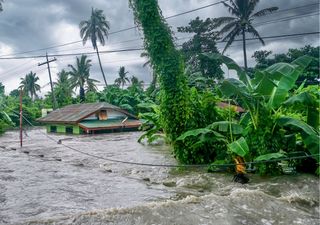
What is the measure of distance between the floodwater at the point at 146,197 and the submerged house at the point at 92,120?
658 inches

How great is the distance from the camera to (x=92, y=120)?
3117cm

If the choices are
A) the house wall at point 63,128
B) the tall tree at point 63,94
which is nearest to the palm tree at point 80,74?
the tall tree at point 63,94

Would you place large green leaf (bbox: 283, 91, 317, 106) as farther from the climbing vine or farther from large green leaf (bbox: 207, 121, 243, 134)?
the climbing vine

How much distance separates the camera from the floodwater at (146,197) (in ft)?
20.2

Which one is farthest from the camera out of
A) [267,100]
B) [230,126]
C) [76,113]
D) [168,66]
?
[76,113]

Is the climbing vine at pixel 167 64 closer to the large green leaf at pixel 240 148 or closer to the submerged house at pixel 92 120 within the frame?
the large green leaf at pixel 240 148

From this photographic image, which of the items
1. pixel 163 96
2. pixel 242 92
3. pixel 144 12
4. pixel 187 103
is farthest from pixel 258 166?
pixel 144 12

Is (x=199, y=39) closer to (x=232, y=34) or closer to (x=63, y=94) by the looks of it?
(x=232, y=34)

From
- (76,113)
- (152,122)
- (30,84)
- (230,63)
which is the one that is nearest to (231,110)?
(230,63)

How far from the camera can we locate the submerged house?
1170 inches

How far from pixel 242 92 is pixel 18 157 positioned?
1149 centimetres

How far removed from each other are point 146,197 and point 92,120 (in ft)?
79.2

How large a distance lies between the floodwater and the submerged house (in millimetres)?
16721

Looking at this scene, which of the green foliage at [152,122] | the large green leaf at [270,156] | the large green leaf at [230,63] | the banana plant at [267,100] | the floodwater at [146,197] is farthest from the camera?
the green foliage at [152,122]
